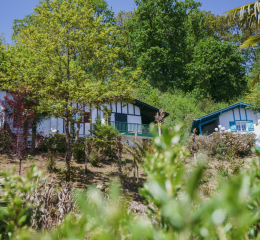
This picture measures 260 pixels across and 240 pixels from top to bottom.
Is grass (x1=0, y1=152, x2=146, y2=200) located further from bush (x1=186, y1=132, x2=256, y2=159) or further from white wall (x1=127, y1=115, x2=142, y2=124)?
white wall (x1=127, y1=115, x2=142, y2=124)

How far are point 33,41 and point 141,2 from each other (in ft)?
104

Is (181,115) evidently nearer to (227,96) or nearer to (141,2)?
(227,96)

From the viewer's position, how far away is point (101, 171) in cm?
1181

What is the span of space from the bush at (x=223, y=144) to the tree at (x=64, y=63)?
10.2 meters

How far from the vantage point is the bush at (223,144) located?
17203 millimetres

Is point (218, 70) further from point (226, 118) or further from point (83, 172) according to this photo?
point (83, 172)

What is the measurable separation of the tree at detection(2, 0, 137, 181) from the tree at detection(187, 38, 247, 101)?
24911 millimetres

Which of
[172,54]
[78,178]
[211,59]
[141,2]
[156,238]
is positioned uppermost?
[141,2]

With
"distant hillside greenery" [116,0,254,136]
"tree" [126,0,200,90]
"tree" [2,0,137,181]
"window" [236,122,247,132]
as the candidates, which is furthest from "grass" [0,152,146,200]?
"tree" [126,0,200,90]

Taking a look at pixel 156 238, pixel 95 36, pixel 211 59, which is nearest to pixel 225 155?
pixel 95 36

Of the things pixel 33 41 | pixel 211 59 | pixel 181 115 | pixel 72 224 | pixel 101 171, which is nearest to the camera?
pixel 72 224

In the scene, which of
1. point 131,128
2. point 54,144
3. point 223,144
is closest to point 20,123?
point 54,144

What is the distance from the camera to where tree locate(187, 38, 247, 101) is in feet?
105

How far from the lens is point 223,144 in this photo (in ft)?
57.5
